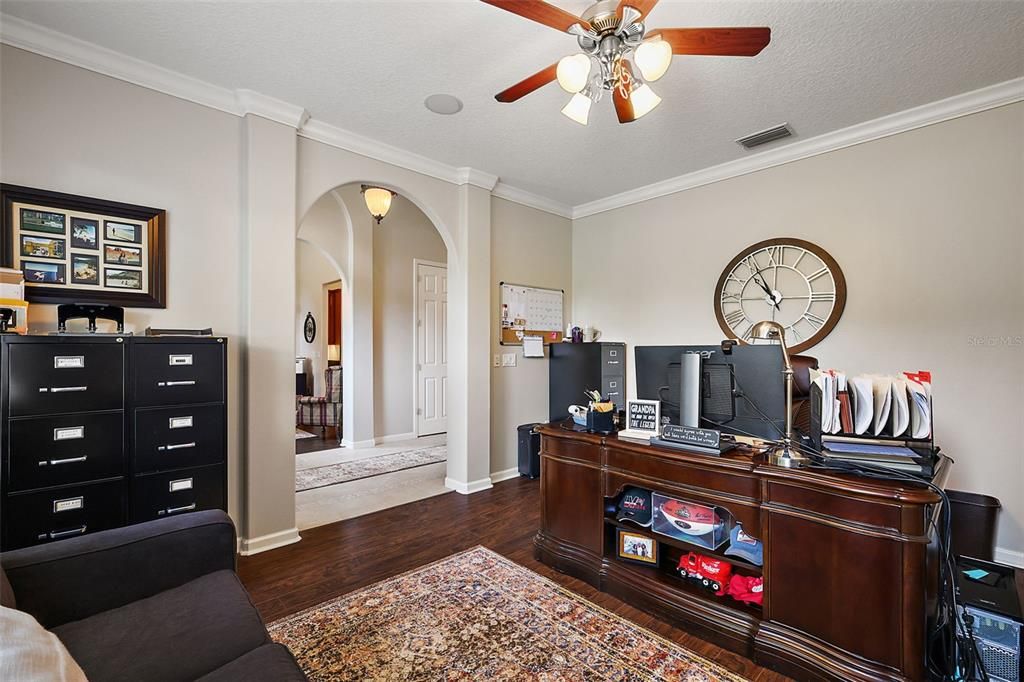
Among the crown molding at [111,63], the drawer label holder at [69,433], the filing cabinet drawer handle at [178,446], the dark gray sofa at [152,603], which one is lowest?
the dark gray sofa at [152,603]

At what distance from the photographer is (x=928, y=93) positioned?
2.85 meters

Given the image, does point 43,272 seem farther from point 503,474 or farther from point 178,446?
point 503,474

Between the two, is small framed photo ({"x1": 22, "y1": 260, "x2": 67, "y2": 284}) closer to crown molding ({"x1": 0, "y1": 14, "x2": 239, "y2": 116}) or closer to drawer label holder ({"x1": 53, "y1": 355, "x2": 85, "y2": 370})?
drawer label holder ({"x1": 53, "y1": 355, "x2": 85, "y2": 370})

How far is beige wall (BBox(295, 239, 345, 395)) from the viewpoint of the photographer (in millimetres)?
7945

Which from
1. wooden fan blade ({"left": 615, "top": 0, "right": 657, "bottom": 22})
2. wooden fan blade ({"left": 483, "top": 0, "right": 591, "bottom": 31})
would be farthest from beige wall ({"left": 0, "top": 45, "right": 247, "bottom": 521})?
wooden fan blade ({"left": 615, "top": 0, "right": 657, "bottom": 22})

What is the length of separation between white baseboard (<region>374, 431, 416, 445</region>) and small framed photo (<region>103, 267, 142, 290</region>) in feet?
12.1

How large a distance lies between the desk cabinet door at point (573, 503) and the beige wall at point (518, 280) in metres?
1.82

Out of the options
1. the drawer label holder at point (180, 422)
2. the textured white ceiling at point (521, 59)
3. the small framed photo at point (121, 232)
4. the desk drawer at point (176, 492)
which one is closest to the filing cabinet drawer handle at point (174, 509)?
the desk drawer at point (176, 492)

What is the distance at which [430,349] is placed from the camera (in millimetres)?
6426

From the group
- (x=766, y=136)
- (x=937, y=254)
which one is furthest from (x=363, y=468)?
(x=937, y=254)

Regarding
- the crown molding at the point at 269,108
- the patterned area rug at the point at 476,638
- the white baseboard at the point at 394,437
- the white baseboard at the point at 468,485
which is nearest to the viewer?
the patterned area rug at the point at 476,638

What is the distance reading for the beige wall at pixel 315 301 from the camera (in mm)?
7945

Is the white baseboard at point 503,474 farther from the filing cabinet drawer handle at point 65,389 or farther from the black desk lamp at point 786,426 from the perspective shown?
the filing cabinet drawer handle at point 65,389

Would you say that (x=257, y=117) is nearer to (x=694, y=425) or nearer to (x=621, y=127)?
(x=621, y=127)
